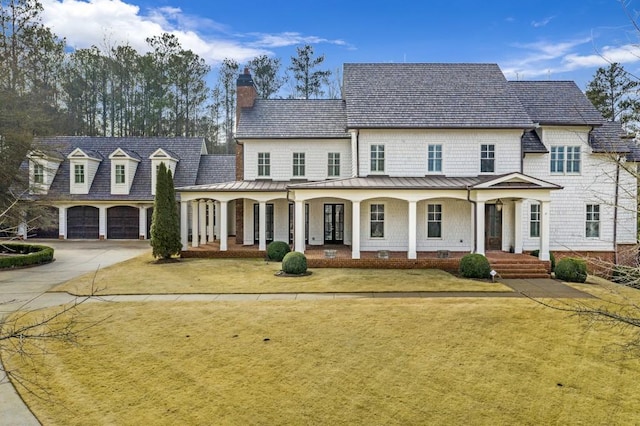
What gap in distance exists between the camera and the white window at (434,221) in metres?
20.4

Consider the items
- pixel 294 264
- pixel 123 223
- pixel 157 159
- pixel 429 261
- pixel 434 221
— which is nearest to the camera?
pixel 294 264

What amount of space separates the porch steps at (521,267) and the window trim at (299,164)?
10944 mm

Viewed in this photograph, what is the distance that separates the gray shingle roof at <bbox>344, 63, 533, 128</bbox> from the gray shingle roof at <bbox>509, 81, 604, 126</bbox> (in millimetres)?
1326

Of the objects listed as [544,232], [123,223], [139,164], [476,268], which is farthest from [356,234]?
[139,164]

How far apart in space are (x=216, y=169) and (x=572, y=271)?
24976mm

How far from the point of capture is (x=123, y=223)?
97.8 ft

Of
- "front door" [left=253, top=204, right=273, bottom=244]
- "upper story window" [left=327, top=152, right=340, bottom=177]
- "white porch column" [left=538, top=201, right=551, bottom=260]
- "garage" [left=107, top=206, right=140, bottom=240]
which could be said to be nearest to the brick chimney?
"front door" [left=253, top=204, right=273, bottom=244]

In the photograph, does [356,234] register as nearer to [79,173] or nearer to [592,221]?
[592,221]

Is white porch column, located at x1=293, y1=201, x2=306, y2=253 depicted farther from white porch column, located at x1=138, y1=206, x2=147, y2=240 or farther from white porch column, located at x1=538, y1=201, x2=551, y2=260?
white porch column, located at x1=138, y1=206, x2=147, y2=240

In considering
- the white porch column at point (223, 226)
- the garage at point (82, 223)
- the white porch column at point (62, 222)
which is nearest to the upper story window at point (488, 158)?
the white porch column at point (223, 226)

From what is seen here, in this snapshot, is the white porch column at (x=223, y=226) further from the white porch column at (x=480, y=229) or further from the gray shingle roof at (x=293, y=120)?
the white porch column at (x=480, y=229)

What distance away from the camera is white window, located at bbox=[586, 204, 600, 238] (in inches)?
821

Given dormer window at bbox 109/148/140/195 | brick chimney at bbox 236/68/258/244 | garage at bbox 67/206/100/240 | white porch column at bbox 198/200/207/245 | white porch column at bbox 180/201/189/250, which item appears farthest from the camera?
garage at bbox 67/206/100/240

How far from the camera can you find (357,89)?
73.0ft
